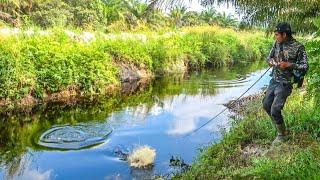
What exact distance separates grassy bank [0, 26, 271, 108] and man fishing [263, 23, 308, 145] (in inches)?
314

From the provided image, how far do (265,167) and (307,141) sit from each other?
1.31 metres

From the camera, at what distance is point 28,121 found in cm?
1177

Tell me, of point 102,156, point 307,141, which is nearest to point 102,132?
point 102,156

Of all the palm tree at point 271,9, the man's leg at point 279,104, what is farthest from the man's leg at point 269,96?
the palm tree at point 271,9

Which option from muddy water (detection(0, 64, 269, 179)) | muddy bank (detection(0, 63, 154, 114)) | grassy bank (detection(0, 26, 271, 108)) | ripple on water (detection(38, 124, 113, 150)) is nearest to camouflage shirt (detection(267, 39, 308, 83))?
muddy water (detection(0, 64, 269, 179))

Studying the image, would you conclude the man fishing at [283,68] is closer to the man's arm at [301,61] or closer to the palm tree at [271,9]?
the man's arm at [301,61]

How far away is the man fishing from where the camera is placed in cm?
642

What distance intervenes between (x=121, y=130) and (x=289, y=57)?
532 centimetres

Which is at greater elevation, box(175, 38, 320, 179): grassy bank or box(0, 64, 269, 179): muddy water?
box(175, 38, 320, 179): grassy bank

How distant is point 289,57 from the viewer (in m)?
6.55

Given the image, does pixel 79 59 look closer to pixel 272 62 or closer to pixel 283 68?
pixel 272 62

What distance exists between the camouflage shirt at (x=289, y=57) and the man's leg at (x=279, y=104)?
4.5 inches

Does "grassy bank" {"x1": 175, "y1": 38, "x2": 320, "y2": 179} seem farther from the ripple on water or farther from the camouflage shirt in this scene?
the ripple on water

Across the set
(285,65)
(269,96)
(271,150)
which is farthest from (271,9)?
(271,150)
